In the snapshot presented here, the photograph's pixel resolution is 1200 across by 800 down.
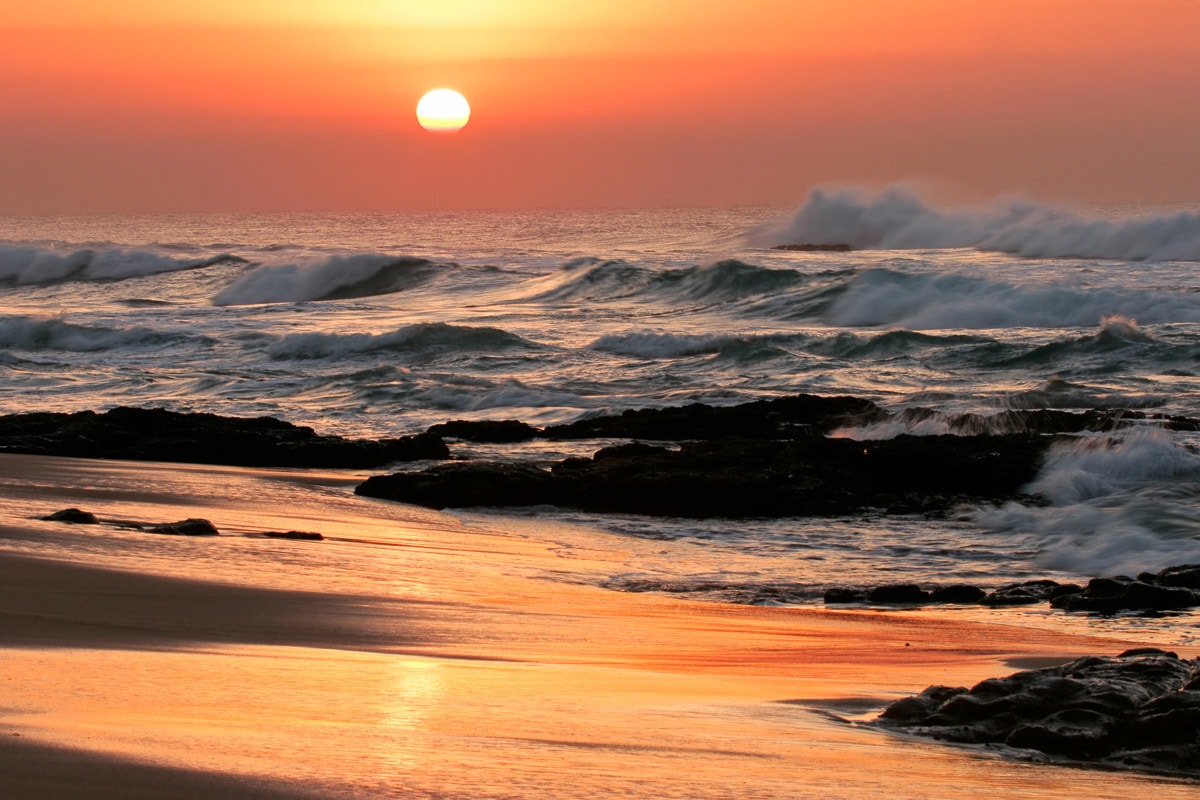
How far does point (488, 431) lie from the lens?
14945 millimetres

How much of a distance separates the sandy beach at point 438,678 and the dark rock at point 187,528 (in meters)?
0.18

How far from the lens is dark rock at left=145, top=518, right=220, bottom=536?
7.22 metres

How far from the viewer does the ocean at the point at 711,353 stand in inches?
360

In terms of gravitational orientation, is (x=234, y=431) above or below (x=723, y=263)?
below

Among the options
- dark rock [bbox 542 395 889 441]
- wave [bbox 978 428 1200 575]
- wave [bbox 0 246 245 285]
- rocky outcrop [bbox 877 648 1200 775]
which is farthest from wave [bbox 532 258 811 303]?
rocky outcrop [bbox 877 648 1200 775]

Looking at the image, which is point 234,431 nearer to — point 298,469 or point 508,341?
point 298,469

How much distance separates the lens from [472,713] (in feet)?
10.8

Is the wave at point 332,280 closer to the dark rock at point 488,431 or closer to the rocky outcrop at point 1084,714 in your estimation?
the dark rock at point 488,431

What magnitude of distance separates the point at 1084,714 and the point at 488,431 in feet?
38.3

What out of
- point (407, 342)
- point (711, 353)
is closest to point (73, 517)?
point (711, 353)

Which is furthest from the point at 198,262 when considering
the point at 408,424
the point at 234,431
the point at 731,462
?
the point at 731,462

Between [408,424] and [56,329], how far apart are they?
14688 millimetres

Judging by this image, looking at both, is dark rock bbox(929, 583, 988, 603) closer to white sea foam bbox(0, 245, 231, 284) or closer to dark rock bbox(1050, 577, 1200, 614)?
dark rock bbox(1050, 577, 1200, 614)

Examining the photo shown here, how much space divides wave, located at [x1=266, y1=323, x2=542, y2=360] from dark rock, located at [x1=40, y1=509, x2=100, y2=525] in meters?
16.8
